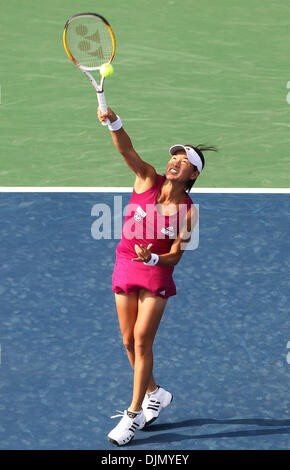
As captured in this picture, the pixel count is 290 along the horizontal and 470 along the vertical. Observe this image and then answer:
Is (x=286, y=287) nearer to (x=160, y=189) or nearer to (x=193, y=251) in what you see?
(x=193, y=251)

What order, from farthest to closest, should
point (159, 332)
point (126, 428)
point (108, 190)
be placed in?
point (108, 190), point (159, 332), point (126, 428)

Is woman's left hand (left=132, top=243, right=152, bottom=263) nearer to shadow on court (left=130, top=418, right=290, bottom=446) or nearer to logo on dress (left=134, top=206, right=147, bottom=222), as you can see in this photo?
logo on dress (left=134, top=206, right=147, bottom=222)

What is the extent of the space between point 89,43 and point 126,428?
3331 millimetres

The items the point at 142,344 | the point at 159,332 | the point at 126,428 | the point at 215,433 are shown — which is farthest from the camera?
the point at 159,332

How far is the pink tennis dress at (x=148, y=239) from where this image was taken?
7.91 m

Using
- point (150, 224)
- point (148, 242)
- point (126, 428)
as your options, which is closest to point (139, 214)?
point (150, 224)

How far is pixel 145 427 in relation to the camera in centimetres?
838

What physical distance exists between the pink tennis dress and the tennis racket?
1168 millimetres

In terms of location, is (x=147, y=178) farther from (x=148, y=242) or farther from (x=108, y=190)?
(x=108, y=190)

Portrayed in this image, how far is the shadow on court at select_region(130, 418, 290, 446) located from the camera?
818 cm

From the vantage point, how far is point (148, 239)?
26.1 feet

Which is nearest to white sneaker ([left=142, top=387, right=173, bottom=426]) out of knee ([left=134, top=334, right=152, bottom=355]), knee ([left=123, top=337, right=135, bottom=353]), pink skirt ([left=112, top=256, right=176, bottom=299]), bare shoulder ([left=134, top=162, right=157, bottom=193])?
knee ([left=123, top=337, right=135, bottom=353])

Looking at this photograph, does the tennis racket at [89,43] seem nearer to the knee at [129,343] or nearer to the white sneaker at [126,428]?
the knee at [129,343]

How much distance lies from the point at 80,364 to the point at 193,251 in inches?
96.5
